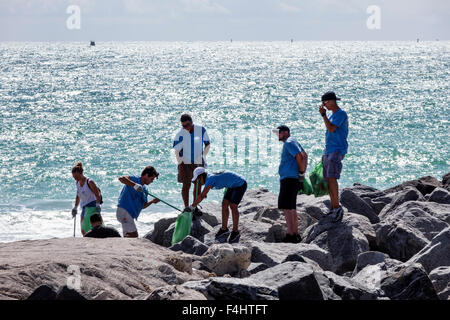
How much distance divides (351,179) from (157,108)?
27.3 metres

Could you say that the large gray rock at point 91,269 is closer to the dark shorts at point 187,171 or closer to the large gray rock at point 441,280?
the large gray rock at point 441,280

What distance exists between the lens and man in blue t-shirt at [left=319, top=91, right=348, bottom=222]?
993 centimetres

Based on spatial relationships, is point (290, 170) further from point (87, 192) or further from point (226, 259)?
point (87, 192)

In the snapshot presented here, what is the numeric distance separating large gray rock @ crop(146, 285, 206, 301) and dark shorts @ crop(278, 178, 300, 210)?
4.08m

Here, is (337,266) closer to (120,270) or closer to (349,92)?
(120,270)

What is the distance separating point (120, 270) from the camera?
7.15 metres

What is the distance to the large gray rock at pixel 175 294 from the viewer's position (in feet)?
19.9

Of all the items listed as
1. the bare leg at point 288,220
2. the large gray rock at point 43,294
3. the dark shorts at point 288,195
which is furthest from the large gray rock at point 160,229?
the large gray rock at point 43,294

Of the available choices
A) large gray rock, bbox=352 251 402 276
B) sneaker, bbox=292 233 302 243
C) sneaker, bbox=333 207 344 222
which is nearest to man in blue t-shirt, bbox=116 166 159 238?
sneaker, bbox=292 233 302 243

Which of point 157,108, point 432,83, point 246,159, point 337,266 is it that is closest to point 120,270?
point 337,266

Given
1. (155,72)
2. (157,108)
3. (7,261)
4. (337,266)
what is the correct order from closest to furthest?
(7,261) < (337,266) < (157,108) < (155,72)

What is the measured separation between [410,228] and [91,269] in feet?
16.6

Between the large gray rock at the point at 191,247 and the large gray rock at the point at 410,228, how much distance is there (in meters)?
2.47

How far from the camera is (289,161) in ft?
33.8
